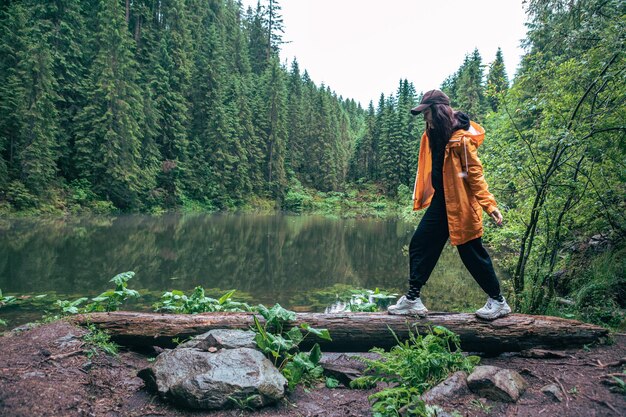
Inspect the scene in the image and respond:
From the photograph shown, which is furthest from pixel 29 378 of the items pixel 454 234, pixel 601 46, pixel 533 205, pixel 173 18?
pixel 173 18

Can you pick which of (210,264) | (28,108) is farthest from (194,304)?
(28,108)

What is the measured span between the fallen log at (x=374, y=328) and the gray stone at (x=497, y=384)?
62cm

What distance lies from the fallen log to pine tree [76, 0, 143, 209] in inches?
912

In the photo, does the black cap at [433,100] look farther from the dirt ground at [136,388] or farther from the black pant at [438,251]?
the dirt ground at [136,388]

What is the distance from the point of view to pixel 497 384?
258cm

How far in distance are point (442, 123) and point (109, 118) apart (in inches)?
1000

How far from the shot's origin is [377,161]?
56094mm

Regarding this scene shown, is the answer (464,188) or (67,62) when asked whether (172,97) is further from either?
(464,188)

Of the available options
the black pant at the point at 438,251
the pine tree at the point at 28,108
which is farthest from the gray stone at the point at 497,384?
the pine tree at the point at 28,108

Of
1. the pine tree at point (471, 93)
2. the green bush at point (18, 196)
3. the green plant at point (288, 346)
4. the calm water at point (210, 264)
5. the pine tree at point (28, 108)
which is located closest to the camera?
the green plant at point (288, 346)

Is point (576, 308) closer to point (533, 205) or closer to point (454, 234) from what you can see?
point (533, 205)

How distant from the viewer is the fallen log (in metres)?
3.31

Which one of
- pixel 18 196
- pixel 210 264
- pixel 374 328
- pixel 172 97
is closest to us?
pixel 374 328

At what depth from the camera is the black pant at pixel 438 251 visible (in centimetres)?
329
